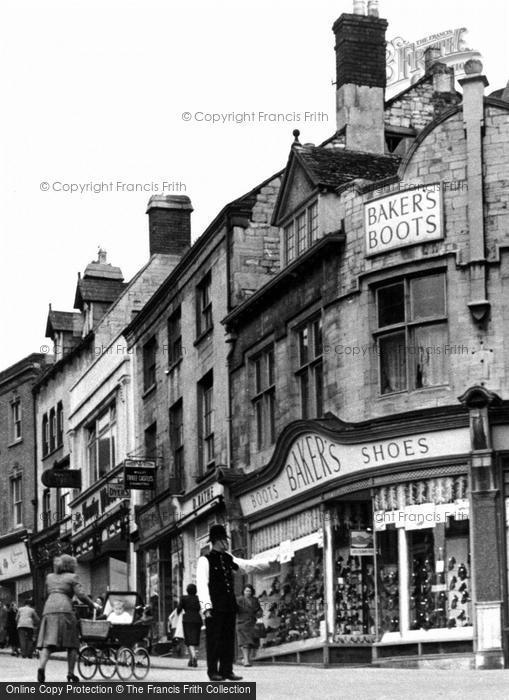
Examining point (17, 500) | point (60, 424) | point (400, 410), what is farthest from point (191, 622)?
point (17, 500)

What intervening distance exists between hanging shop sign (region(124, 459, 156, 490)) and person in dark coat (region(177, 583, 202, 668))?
1013 centimetres

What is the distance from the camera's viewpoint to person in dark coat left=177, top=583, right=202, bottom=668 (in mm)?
29031

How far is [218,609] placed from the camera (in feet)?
61.2

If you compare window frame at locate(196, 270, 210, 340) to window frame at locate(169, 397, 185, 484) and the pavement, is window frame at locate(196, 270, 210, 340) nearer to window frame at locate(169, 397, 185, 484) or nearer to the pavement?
window frame at locate(169, 397, 185, 484)

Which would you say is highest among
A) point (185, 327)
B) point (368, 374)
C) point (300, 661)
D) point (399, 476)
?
point (185, 327)

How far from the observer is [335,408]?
2884 centimetres

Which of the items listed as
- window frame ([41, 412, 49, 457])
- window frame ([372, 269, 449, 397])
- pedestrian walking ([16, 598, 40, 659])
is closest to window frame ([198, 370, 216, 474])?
pedestrian walking ([16, 598, 40, 659])

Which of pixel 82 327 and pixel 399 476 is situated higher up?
pixel 82 327

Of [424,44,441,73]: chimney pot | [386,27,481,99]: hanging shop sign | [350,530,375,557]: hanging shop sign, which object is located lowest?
[350,530,375,557]: hanging shop sign

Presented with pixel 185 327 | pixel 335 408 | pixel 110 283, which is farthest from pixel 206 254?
pixel 110 283

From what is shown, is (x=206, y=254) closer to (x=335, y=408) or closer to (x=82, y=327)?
(x=335, y=408)

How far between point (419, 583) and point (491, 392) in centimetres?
354

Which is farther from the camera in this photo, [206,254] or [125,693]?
[206,254]

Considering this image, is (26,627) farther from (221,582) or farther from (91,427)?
(221,582)
